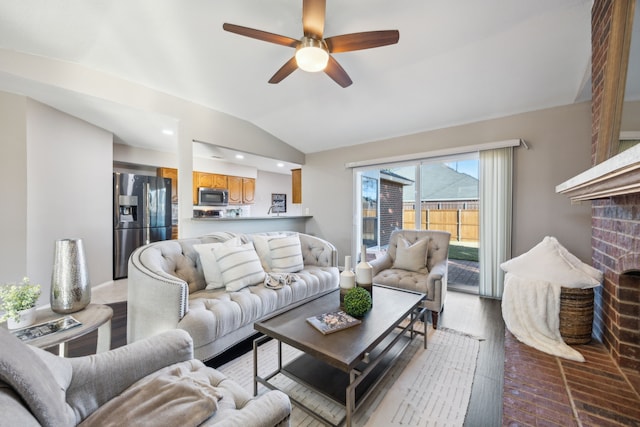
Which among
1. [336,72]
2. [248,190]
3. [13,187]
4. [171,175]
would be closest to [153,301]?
[336,72]

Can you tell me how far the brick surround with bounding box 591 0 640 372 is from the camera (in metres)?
1.39

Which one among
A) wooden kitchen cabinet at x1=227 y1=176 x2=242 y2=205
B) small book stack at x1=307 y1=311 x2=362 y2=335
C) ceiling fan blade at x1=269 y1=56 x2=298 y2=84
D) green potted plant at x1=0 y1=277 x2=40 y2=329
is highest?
ceiling fan blade at x1=269 y1=56 x2=298 y2=84

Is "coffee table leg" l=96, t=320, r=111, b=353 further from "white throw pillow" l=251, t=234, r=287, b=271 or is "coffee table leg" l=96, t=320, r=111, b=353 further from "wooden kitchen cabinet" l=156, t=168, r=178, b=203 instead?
"wooden kitchen cabinet" l=156, t=168, r=178, b=203

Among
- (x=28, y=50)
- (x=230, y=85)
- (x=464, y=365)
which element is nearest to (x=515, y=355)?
(x=464, y=365)

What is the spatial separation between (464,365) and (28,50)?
181 inches

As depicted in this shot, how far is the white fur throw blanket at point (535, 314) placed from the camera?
1696mm

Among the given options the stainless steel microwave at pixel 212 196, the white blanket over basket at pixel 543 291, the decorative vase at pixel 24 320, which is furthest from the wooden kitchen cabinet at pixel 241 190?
the white blanket over basket at pixel 543 291

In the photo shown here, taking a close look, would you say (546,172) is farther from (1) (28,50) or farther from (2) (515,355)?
(1) (28,50)

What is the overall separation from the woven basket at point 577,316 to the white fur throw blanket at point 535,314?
0.05 m

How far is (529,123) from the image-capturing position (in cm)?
307

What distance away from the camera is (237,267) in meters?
2.29

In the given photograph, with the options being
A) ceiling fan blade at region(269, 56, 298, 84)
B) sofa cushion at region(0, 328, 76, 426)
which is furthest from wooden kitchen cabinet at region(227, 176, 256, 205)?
sofa cushion at region(0, 328, 76, 426)

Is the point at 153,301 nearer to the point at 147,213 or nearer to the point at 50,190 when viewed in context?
the point at 50,190

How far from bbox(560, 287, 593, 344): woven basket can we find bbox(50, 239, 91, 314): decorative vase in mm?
3135
